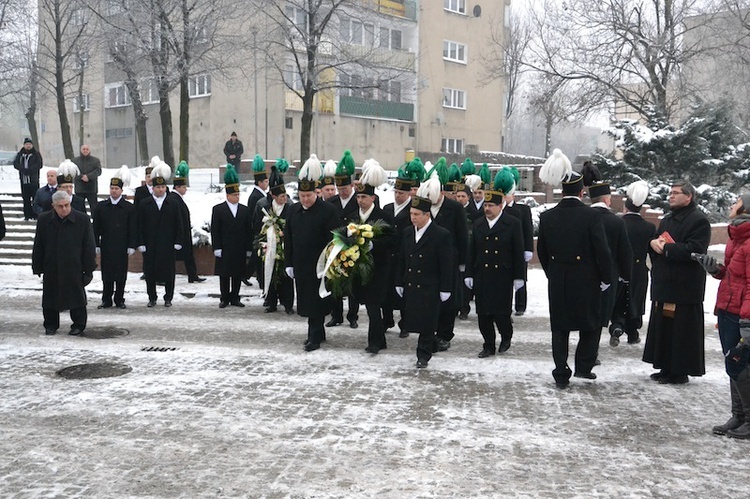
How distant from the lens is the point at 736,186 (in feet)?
74.9

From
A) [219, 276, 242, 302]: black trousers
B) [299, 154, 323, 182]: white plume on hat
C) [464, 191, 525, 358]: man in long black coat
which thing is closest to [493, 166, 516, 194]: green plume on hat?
[464, 191, 525, 358]: man in long black coat

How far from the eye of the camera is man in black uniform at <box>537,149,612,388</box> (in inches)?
307

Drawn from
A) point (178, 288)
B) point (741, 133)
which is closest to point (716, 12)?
point (741, 133)

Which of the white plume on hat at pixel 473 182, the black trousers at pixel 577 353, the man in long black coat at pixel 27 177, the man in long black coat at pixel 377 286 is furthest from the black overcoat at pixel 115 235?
the man in long black coat at pixel 27 177

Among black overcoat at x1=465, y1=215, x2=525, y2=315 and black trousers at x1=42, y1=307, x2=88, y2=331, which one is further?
black trousers at x1=42, y1=307, x2=88, y2=331

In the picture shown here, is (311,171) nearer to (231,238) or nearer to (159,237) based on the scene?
(231,238)

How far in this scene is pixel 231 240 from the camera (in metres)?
12.8

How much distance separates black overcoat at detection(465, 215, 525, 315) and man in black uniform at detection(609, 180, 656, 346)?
1.68 metres

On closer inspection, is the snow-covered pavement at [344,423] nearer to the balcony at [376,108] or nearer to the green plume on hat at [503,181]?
the green plume on hat at [503,181]

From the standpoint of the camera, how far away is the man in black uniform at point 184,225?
13.3m

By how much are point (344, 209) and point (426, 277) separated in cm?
259

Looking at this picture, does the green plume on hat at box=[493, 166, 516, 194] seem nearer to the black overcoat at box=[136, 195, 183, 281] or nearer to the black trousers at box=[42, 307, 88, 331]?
the black trousers at box=[42, 307, 88, 331]

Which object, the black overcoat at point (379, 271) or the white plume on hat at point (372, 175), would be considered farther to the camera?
the white plume on hat at point (372, 175)

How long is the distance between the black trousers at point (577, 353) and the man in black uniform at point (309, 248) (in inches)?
118
